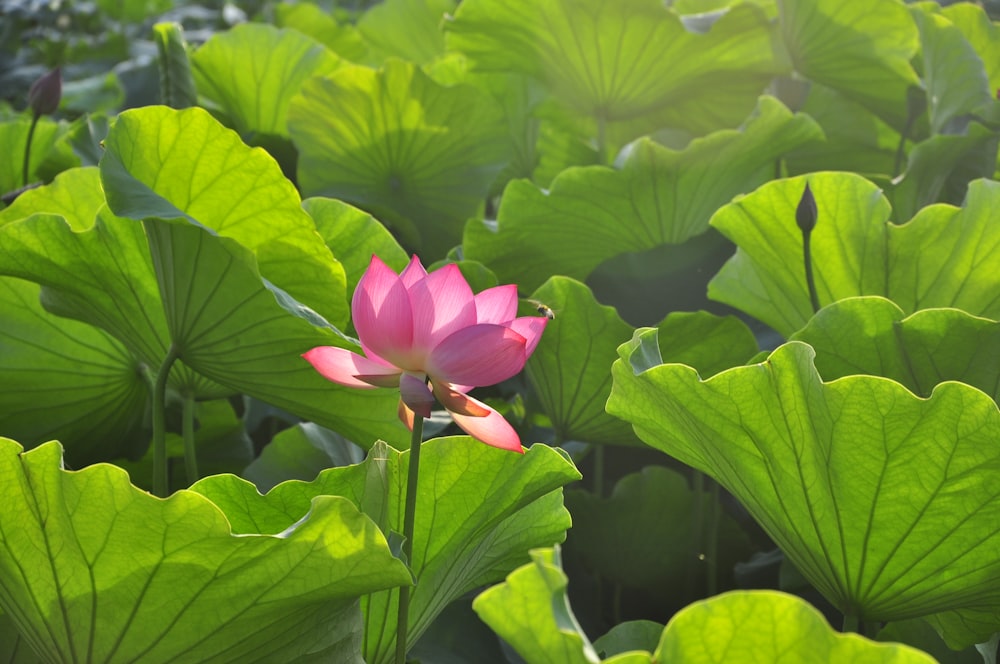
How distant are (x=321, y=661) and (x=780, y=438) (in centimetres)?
27

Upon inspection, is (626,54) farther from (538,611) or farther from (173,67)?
(538,611)

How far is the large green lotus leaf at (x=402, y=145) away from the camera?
111cm

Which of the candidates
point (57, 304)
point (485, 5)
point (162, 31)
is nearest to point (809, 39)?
point (485, 5)

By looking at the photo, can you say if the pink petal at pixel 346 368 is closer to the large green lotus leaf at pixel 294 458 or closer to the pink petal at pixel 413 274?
the pink petal at pixel 413 274

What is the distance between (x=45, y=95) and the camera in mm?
1167

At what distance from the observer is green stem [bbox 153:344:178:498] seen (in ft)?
2.44

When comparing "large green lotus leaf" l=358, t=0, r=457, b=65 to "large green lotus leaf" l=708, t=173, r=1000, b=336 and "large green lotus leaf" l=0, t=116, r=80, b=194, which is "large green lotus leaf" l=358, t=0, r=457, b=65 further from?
"large green lotus leaf" l=708, t=173, r=1000, b=336

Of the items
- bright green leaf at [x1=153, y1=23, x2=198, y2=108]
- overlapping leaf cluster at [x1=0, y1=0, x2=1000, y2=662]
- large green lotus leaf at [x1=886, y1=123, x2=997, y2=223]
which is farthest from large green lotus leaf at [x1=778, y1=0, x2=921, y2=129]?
bright green leaf at [x1=153, y1=23, x2=198, y2=108]

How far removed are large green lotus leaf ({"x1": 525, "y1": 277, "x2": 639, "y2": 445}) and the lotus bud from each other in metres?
0.63

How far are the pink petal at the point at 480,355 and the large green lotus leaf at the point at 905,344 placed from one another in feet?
0.74

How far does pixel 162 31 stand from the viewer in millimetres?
1063

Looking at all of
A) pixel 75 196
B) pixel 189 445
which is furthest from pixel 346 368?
pixel 75 196

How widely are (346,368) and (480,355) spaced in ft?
0.29

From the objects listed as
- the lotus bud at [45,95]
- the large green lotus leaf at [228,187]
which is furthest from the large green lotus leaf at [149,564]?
the lotus bud at [45,95]
